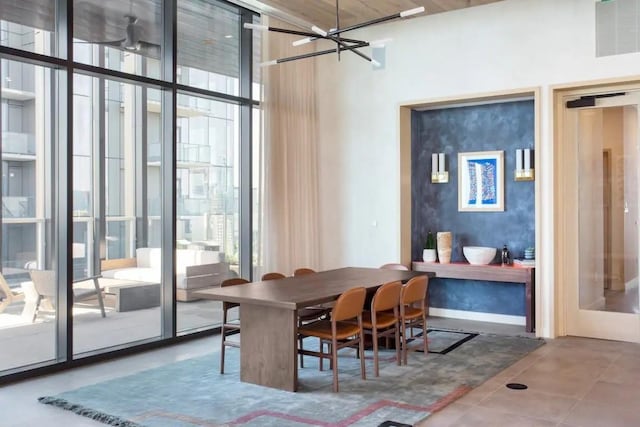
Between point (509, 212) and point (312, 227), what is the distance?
236cm

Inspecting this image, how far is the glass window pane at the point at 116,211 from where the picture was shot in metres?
5.32

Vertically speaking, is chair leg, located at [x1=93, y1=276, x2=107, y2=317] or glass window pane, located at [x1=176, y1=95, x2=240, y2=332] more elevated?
glass window pane, located at [x1=176, y1=95, x2=240, y2=332]

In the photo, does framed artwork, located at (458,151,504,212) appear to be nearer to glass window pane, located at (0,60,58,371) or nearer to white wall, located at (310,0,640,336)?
white wall, located at (310,0,640,336)

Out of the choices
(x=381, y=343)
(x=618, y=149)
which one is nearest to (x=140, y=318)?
(x=381, y=343)

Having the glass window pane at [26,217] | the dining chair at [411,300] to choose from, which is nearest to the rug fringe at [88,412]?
the glass window pane at [26,217]

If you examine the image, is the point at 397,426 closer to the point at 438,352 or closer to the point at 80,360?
the point at 438,352

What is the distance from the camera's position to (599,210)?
A: 6.29 m

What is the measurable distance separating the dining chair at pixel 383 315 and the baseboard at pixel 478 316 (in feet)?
7.43

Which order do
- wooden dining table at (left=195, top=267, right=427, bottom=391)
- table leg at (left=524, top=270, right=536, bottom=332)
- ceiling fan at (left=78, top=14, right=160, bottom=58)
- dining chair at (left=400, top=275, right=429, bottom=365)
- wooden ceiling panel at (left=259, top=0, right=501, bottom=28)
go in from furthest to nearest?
wooden ceiling panel at (left=259, top=0, right=501, bottom=28)
table leg at (left=524, top=270, right=536, bottom=332)
ceiling fan at (left=78, top=14, right=160, bottom=58)
dining chair at (left=400, top=275, right=429, bottom=365)
wooden dining table at (left=195, top=267, right=427, bottom=391)

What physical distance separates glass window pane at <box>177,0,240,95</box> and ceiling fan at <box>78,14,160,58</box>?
0.40 m

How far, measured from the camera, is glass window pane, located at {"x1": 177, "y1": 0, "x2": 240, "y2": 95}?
248 inches

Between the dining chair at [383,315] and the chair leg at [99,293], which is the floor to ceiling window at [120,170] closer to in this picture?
the chair leg at [99,293]

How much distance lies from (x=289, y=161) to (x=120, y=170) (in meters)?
2.30

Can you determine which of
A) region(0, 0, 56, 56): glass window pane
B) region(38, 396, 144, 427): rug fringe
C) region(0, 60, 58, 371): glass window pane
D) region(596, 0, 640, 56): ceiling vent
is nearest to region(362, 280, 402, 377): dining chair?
region(38, 396, 144, 427): rug fringe
